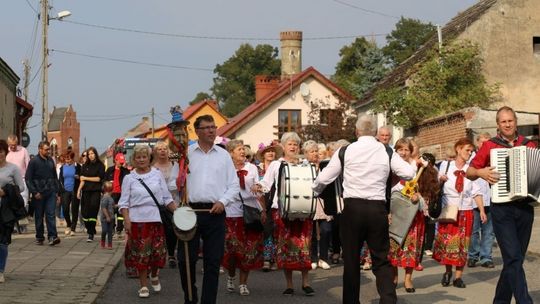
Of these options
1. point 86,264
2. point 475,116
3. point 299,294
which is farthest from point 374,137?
point 475,116

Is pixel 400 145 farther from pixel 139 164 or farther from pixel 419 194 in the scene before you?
pixel 139 164

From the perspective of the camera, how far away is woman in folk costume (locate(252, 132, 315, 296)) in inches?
484

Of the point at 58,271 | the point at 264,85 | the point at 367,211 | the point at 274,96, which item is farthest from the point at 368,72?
the point at 367,211

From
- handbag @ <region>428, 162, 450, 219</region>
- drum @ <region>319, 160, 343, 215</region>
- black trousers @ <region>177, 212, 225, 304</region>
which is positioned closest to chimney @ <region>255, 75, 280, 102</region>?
handbag @ <region>428, 162, 450, 219</region>

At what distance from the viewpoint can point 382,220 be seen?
10055 millimetres

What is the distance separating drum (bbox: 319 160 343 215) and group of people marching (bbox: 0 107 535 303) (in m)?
0.16

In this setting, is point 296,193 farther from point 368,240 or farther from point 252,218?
point 368,240

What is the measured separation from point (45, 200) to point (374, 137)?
9886mm

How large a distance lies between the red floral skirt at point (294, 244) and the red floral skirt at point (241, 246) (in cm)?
26

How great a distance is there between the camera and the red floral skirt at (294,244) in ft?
40.3

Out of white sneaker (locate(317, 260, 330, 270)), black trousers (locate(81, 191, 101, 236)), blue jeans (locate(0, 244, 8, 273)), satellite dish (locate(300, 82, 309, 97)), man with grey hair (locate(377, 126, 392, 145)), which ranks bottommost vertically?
white sneaker (locate(317, 260, 330, 270))

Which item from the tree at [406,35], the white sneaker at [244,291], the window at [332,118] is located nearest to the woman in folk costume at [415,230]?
the white sneaker at [244,291]

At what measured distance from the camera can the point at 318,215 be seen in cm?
1609

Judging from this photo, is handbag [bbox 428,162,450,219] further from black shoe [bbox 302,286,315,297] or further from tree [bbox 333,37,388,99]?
tree [bbox 333,37,388,99]
